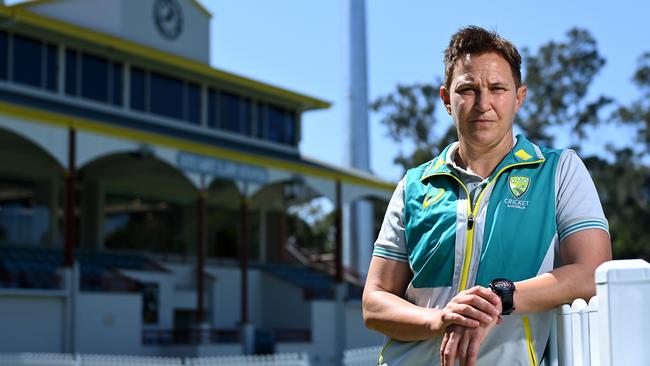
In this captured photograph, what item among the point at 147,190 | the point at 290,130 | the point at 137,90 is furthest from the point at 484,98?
the point at 290,130

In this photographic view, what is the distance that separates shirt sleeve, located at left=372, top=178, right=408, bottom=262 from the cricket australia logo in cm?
35

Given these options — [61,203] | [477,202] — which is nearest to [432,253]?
[477,202]

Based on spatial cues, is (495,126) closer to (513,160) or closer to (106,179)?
(513,160)

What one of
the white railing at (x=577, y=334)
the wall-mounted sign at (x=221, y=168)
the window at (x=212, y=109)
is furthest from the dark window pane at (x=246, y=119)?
the white railing at (x=577, y=334)

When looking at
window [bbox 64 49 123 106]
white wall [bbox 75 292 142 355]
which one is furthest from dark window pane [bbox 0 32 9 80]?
white wall [bbox 75 292 142 355]

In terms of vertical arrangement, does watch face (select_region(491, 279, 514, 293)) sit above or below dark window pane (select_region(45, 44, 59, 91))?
below

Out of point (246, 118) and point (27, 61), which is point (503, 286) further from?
point (246, 118)

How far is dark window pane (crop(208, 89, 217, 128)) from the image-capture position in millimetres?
33125

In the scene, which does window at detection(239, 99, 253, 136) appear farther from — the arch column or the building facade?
the arch column

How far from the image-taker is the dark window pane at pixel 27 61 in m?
27.0

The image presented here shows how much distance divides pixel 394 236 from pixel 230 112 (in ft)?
102

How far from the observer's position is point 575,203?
2912 millimetres

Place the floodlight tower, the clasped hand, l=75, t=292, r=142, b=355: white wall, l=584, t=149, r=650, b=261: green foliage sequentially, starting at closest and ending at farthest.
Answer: the clasped hand, l=75, t=292, r=142, b=355: white wall, the floodlight tower, l=584, t=149, r=650, b=261: green foliage

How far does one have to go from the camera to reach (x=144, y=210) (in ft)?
115
